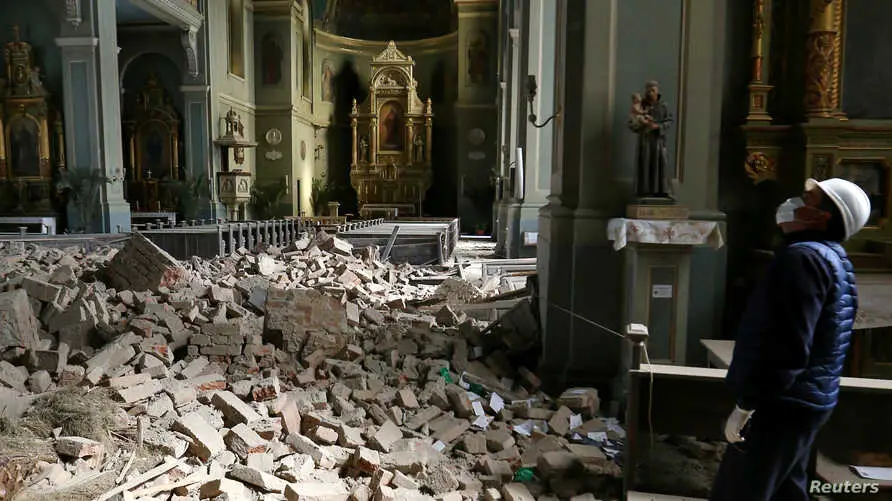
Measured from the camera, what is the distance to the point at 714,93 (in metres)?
4.76

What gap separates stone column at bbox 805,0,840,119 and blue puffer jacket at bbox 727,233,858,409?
3.60 m

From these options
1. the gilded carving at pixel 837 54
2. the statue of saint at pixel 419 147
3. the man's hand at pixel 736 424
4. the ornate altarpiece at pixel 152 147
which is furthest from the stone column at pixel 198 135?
the man's hand at pixel 736 424

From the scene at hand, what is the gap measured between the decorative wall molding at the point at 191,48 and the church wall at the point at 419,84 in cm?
707

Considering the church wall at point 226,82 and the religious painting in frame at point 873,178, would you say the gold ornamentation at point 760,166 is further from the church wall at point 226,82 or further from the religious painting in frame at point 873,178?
the church wall at point 226,82

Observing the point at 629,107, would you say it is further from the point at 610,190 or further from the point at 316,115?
the point at 316,115

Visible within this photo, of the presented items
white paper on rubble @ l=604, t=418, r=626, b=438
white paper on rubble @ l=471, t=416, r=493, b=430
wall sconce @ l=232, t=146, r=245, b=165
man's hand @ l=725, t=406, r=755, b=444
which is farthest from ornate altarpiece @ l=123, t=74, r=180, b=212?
man's hand @ l=725, t=406, r=755, b=444

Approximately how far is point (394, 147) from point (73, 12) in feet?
42.0

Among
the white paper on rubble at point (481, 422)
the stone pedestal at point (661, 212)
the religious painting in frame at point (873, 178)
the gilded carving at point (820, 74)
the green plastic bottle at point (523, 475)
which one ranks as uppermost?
the gilded carving at point (820, 74)

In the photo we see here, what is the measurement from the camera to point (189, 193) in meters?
17.1

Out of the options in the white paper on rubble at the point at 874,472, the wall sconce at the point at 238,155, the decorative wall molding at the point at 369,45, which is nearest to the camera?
the white paper on rubble at the point at 874,472

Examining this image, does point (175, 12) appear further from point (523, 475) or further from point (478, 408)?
point (523, 475)

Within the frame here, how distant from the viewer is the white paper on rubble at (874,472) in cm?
270

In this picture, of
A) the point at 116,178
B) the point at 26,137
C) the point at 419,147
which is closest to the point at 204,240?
the point at 116,178

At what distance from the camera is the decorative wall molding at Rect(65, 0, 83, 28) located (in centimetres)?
1222
